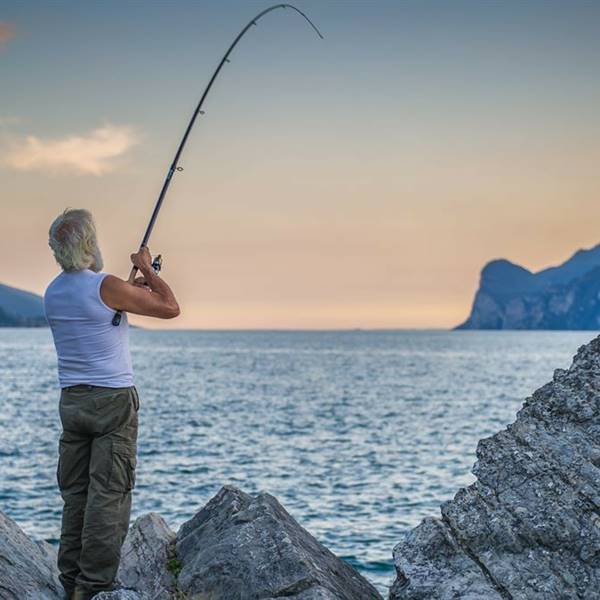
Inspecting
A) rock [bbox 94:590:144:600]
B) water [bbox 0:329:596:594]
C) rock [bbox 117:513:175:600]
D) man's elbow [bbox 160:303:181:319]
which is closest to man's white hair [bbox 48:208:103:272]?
man's elbow [bbox 160:303:181:319]

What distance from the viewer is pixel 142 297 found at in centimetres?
662

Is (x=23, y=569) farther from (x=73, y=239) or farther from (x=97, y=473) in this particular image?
(x=73, y=239)

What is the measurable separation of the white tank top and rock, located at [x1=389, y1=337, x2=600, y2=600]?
2702 mm

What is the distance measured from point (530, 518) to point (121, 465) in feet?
10.3

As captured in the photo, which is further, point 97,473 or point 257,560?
point 257,560

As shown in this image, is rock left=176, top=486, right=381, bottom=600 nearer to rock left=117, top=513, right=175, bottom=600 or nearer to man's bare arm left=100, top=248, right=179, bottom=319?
rock left=117, top=513, right=175, bottom=600

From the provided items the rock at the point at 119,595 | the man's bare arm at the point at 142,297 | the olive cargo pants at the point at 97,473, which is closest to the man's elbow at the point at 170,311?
the man's bare arm at the point at 142,297

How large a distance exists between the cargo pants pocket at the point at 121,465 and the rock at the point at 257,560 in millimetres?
1028

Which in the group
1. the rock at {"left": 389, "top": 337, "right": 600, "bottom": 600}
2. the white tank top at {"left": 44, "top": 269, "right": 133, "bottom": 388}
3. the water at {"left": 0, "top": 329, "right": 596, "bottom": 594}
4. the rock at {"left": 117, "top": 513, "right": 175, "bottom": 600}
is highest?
the white tank top at {"left": 44, "top": 269, "right": 133, "bottom": 388}

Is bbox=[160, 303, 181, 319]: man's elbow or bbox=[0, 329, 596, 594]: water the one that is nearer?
bbox=[160, 303, 181, 319]: man's elbow

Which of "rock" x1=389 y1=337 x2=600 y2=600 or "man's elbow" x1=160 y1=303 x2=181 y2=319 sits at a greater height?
"man's elbow" x1=160 y1=303 x2=181 y2=319

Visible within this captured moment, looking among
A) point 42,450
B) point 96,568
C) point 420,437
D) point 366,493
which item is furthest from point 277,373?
point 96,568

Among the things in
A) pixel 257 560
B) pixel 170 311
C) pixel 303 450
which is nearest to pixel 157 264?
pixel 170 311

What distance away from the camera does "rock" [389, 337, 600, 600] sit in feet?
21.1
